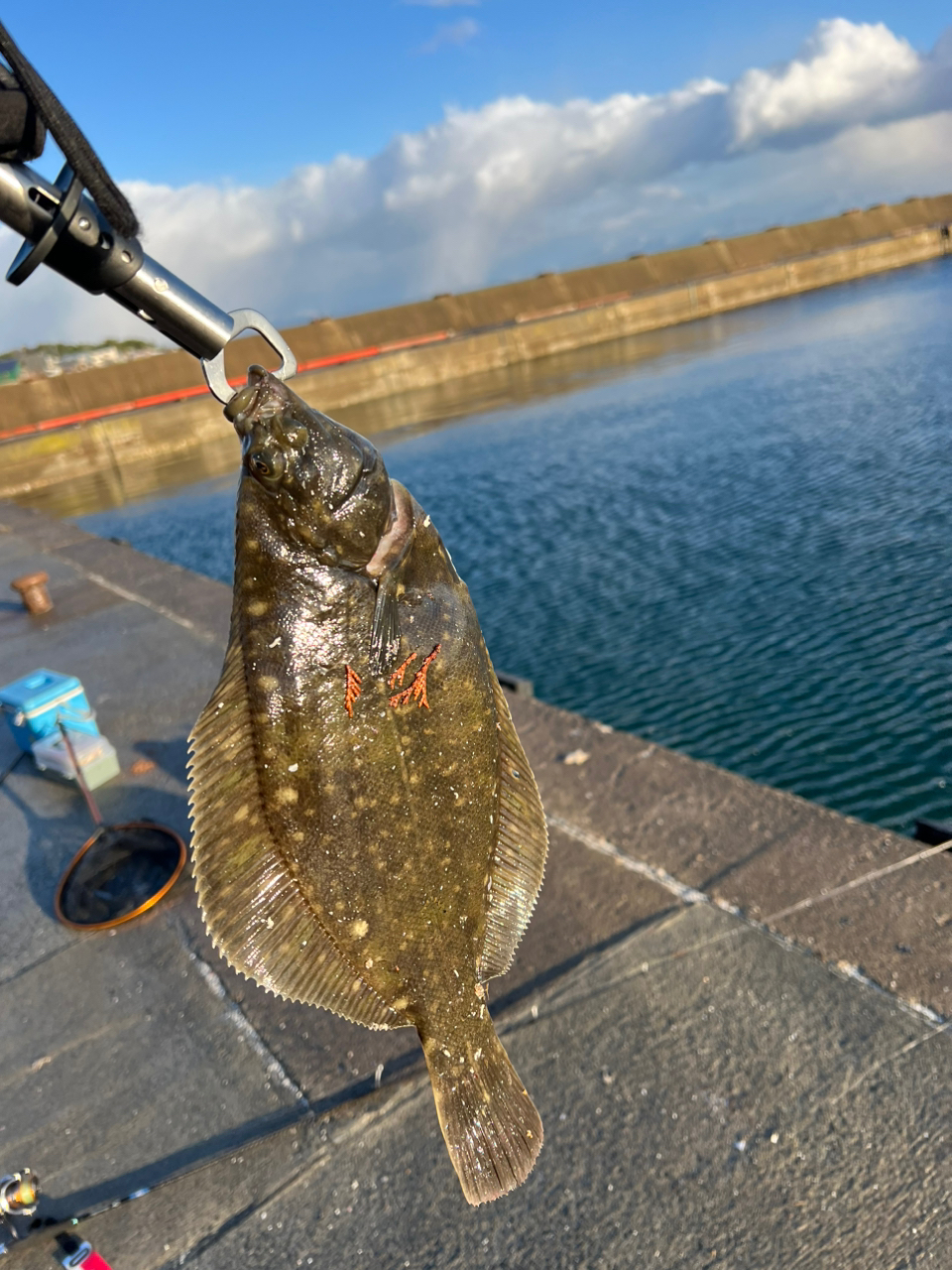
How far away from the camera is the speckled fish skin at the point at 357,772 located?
2.17 m

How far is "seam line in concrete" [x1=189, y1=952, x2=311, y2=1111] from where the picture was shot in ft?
12.4

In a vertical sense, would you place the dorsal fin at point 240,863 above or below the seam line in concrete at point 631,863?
above

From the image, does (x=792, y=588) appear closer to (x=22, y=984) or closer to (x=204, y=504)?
(x=22, y=984)

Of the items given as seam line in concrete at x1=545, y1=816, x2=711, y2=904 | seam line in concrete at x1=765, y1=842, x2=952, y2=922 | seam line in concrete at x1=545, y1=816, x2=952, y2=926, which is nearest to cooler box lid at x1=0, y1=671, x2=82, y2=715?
seam line in concrete at x1=545, y1=816, x2=711, y2=904

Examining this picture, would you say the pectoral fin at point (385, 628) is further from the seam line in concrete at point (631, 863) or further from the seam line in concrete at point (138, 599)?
the seam line in concrete at point (138, 599)

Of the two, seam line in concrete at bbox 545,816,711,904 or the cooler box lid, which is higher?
the cooler box lid

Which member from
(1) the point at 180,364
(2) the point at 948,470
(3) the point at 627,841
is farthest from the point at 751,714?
(1) the point at 180,364

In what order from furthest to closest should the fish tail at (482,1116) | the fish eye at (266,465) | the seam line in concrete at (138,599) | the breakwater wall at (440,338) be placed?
the breakwater wall at (440,338) → the seam line in concrete at (138,599) → the fish tail at (482,1116) → the fish eye at (266,465)

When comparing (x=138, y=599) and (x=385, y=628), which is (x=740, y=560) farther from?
(x=385, y=628)

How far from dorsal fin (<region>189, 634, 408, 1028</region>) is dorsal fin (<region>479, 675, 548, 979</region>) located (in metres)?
0.62

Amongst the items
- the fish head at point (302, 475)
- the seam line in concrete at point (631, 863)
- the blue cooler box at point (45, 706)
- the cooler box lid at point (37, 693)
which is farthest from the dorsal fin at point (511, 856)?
the cooler box lid at point (37, 693)

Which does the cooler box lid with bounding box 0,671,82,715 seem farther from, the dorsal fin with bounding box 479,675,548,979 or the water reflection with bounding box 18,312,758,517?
the water reflection with bounding box 18,312,758,517

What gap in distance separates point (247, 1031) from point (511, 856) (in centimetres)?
224

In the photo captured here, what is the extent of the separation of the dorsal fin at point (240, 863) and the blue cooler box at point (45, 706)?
15.3ft
